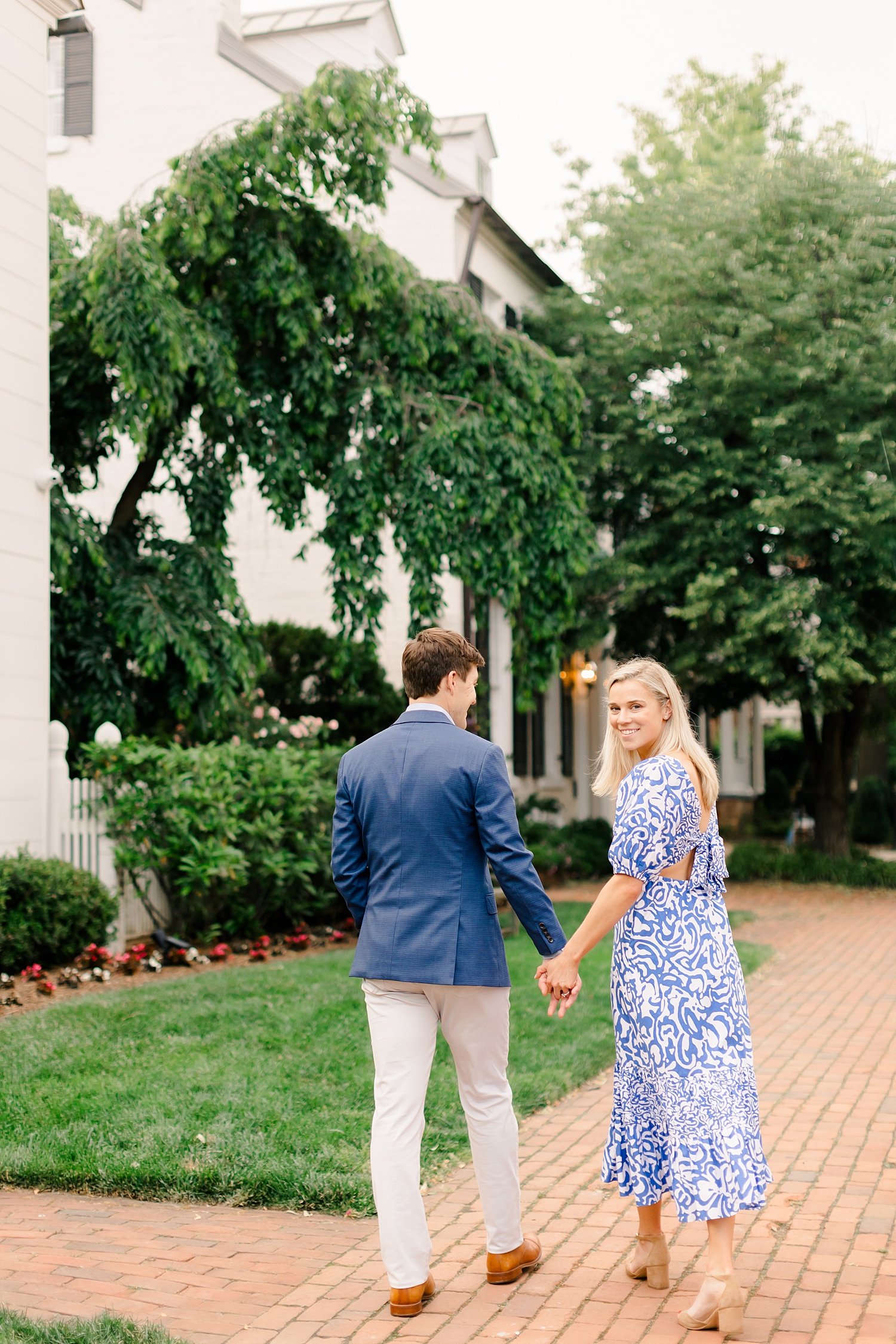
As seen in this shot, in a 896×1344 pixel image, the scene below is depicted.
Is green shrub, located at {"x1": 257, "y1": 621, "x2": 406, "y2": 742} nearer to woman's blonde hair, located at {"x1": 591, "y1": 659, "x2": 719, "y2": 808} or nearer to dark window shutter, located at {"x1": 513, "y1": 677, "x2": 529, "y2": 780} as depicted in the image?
dark window shutter, located at {"x1": 513, "y1": 677, "x2": 529, "y2": 780}

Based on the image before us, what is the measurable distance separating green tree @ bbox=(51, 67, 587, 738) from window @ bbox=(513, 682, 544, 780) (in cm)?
522

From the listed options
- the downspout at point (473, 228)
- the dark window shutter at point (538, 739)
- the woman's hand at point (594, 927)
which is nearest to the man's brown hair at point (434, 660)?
the woman's hand at point (594, 927)

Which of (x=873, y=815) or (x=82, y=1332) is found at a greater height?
(x=873, y=815)

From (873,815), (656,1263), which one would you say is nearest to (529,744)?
(873,815)

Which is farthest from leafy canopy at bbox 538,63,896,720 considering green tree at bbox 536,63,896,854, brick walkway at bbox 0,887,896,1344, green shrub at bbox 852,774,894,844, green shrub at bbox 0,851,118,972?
brick walkway at bbox 0,887,896,1344

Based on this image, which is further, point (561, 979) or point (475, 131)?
point (475, 131)

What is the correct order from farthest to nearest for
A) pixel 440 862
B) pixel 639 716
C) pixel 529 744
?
pixel 529 744
pixel 639 716
pixel 440 862

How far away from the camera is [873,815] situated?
78.1 ft

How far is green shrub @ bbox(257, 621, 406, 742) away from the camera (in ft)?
50.8

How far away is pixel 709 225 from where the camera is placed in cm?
1544

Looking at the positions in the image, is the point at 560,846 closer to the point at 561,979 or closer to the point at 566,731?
the point at 566,731

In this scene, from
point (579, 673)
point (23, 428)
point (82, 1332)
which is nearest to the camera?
point (82, 1332)

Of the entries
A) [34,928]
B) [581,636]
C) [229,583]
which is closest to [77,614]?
[229,583]

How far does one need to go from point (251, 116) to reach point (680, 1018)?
1533 centimetres
